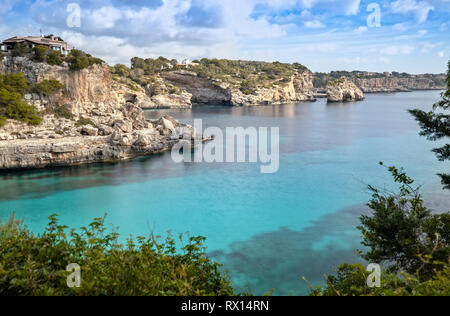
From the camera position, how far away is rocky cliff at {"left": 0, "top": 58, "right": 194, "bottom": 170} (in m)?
20.9

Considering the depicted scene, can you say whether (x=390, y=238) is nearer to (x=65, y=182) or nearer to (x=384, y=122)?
(x=65, y=182)

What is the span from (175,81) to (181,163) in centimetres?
4895

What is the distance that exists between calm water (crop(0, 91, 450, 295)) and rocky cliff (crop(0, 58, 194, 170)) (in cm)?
111

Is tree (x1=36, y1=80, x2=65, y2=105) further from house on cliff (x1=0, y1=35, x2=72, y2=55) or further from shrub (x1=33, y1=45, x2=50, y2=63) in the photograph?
house on cliff (x1=0, y1=35, x2=72, y2=55)

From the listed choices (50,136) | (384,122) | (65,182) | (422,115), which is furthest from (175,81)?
(422,115)

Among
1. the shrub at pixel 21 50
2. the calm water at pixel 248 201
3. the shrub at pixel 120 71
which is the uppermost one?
→ the shrub at pixel 120 71

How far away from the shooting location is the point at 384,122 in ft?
143

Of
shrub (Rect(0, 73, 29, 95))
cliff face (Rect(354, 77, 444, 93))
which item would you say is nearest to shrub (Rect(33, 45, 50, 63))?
shrub (Rect(0, 73, 29, 95))

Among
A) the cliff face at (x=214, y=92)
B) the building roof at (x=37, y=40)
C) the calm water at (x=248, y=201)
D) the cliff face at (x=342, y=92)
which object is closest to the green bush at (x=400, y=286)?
the calm water at (x=248, y=201)

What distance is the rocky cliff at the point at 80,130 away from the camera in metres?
20.9

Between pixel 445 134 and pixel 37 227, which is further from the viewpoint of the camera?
pixel 37 227

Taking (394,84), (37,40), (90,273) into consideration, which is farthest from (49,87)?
(394,84)

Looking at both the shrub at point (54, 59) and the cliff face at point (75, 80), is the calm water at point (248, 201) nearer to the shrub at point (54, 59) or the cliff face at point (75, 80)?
the cliff face at point (75, 80)

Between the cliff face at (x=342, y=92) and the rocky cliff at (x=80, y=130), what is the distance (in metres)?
57.4
